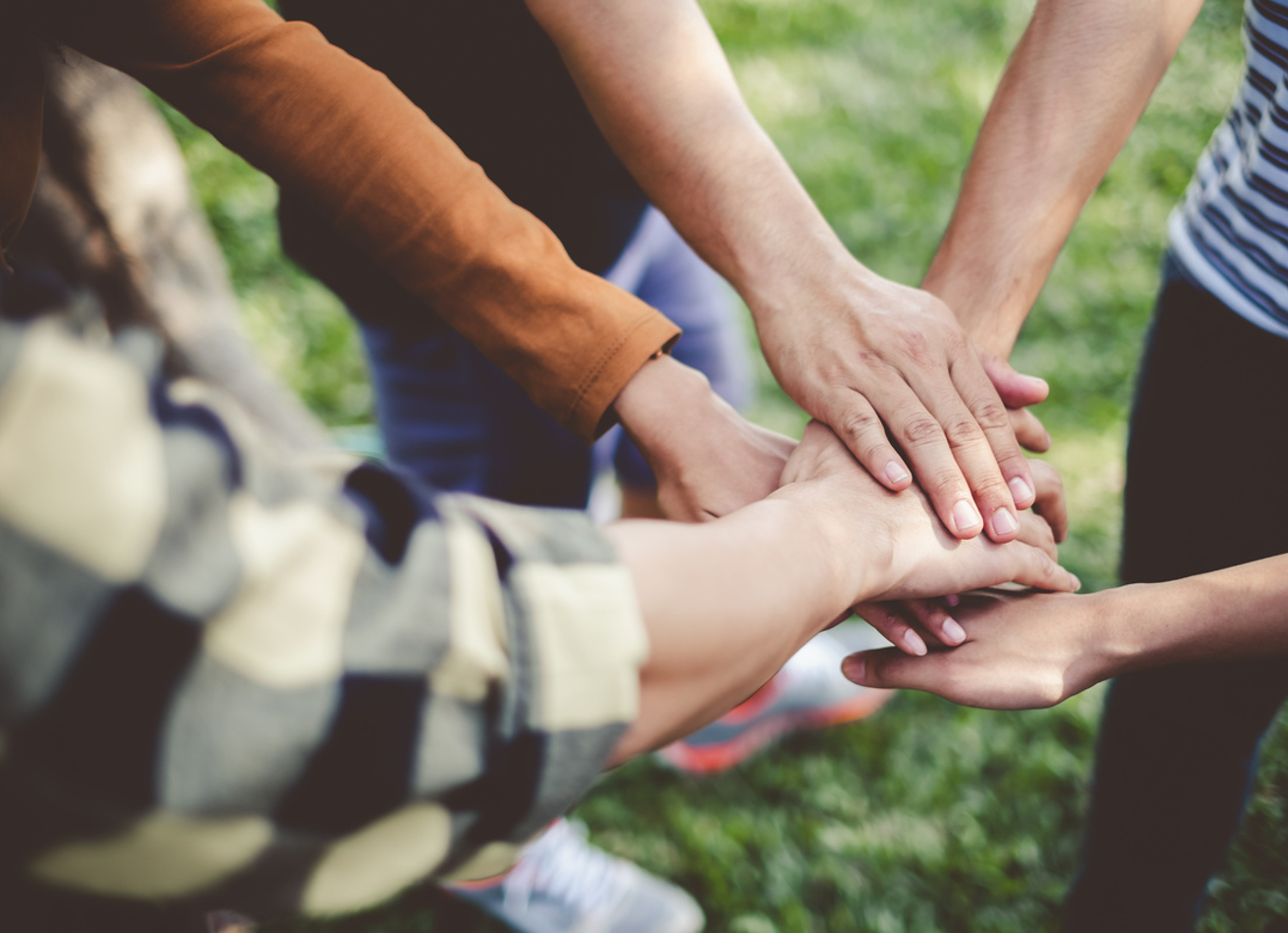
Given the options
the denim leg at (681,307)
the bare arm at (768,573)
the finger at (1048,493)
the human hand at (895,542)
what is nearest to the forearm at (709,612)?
the bare arm at (768,573)

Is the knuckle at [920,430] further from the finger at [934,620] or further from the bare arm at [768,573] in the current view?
the finger at [934,620]

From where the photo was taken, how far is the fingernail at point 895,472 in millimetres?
1320

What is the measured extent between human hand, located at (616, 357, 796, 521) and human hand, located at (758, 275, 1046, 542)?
158mm

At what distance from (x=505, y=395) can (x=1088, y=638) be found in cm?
117

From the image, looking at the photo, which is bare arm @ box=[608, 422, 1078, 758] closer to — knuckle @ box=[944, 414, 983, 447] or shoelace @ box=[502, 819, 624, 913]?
knuckle @ box=[944, 414, 983, 447]

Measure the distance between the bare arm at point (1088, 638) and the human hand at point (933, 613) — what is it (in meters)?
0.03

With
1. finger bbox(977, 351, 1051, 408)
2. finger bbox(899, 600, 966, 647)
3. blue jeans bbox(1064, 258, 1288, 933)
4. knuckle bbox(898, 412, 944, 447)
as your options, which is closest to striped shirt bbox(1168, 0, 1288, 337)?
blue jeans bbox(1064, 258, 1288, 933)

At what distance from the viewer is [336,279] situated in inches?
68.9

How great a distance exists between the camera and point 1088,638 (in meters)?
1.26

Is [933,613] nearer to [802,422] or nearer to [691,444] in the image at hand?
[691,444]

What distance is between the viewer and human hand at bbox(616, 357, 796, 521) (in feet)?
4.66

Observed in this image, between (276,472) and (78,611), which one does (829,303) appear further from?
(78,611)

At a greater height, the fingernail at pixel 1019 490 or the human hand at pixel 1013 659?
the fingernail at pixel 1019 490

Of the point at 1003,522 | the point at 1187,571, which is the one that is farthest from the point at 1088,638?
the point at 1187,571
